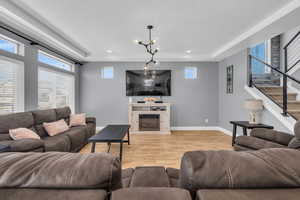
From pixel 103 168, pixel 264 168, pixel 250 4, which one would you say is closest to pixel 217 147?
pixel 250 4

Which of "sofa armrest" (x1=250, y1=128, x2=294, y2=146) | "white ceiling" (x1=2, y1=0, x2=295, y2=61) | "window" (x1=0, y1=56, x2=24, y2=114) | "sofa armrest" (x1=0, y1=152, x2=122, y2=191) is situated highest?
"white ceiling" (x1=2, y1=0, x2=295, y2=61)

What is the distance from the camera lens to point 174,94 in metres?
5.51

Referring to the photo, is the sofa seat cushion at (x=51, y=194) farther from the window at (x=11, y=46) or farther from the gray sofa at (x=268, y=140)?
the window at (x=11, y=46)

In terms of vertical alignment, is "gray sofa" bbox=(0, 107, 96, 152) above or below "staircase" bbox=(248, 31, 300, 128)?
below

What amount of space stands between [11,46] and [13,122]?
5.34 ft

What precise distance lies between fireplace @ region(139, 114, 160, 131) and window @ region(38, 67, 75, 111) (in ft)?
8.43

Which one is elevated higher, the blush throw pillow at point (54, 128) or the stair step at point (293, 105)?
the stair step at point (293, 105)

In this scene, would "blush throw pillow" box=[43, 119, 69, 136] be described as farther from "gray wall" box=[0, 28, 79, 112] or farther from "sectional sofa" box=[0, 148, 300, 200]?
"sectional sofa" box=[0, 148, 300, 200]

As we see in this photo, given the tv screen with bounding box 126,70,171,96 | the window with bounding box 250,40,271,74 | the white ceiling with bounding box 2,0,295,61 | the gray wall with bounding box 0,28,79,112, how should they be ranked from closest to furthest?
the white ceiling with bounding box 2,0,295,61, the gray wall with bounding box 0,28,79,112, the window with bounding box 250,40,271,74, the tv screen with bounding box 126,70,171,96

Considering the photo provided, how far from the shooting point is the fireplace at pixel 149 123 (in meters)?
5.07

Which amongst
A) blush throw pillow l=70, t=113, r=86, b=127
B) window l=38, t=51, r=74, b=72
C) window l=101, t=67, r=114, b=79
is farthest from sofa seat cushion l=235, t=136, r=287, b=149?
window l=38, t=51, r=74, b=72

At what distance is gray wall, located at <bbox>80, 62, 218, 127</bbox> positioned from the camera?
18.1ft

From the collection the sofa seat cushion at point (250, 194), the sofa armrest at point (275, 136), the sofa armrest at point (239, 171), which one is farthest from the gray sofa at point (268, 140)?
the sofa seat cushion at point (250, 194)

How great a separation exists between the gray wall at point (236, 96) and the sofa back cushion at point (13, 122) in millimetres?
5056
